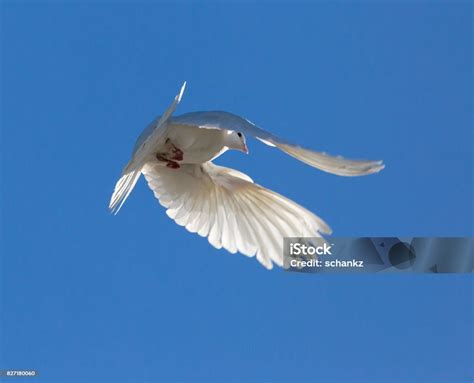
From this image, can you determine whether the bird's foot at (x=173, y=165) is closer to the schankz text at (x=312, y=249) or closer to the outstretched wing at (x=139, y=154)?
the outstretched wing at (x=139, y=154)

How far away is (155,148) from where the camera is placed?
708cm

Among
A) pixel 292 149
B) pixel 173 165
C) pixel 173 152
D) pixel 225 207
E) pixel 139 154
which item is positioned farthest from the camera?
pixel 225 207

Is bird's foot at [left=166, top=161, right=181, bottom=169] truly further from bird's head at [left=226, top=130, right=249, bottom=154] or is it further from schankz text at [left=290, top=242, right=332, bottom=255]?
schankz text at [left=290, top=242, right=332, bottom=255]

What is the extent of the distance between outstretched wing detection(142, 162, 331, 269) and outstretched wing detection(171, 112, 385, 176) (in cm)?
140

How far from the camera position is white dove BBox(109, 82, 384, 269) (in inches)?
261

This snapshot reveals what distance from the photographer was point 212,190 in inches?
314

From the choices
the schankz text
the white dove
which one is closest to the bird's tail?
the white dove

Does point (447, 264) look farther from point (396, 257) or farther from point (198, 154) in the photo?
point (198, 154)

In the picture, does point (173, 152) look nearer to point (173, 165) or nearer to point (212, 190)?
point (173, 165)

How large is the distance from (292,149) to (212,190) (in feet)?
8.78

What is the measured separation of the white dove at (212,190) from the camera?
6.62m

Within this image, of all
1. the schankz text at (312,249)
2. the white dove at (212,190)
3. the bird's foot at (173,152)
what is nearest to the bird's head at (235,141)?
the white dove at (212,190)

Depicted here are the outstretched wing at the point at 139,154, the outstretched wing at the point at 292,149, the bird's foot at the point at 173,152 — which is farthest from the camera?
the bird's foot at the point at 173,152

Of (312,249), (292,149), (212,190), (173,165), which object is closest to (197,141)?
(173,165)
